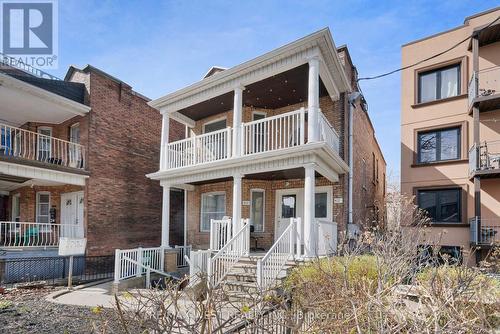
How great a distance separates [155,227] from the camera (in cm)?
1711

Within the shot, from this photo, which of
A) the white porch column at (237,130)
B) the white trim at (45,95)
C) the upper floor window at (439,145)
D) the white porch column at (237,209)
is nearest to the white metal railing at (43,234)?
the white trim at (45,95)

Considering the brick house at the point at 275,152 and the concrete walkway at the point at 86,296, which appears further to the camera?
the brick house at the point at 275,152

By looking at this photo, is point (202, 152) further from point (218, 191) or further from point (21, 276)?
point (21, 276)

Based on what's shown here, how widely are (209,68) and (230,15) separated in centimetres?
721

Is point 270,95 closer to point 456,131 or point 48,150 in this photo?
point 456,131

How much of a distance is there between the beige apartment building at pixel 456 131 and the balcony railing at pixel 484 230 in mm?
21

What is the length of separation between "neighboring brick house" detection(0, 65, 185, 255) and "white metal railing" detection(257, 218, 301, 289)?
354 inches

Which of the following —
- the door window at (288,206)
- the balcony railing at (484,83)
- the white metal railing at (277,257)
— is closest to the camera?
the white metal railing at (277,257)

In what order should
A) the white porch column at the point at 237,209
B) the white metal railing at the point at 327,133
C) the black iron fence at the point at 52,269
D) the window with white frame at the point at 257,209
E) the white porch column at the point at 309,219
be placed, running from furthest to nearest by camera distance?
the window with white frame at the point at 257,209 → the black iron fence at the point at 52,269 → the white porch column at the point at 237,209 → the white metal railing at the point at 327,133 → the white porch column at the point at 309,219

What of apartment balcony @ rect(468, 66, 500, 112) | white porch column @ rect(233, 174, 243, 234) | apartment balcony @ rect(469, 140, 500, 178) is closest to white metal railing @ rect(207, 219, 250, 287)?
white porch column @ rect(233, 174, 243, 234)

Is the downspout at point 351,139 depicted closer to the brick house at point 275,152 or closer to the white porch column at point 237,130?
the brick house at point 275,152

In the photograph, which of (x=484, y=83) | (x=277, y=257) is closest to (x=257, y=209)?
(x=277, y=257)

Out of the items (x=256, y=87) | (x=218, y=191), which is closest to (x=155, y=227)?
(x=218, y=191)

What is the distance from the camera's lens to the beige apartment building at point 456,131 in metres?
12.5
